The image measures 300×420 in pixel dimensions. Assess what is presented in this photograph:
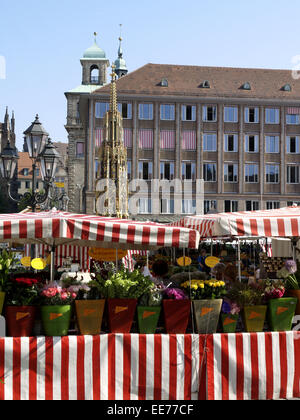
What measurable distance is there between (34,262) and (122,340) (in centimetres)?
151

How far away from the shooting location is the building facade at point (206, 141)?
5309 centimetres

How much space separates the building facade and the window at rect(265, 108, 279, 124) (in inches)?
3.9

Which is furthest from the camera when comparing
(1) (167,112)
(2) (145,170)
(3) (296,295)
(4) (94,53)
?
(4) (94,53)

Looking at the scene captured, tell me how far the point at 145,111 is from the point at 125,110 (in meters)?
1.95

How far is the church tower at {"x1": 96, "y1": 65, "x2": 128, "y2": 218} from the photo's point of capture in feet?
75.0

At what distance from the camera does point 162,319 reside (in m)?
7.19

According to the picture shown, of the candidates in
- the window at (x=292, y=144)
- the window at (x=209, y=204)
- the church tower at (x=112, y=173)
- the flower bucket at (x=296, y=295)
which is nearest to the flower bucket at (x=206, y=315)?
the flower bucket at (x=296, y=295)

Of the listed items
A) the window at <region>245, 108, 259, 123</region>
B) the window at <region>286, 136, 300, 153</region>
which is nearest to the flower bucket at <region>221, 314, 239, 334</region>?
the window at <region>245, 108, 259, 123</region>

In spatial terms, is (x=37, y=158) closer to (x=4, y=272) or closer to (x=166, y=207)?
(x=4, y=272)

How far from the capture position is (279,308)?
7.33 meters

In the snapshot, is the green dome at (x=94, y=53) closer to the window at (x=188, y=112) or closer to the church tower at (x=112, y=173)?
the window at (x=188, y=112)

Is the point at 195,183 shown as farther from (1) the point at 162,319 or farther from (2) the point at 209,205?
(1) the point at 162,319

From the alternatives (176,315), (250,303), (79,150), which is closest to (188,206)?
(79,150)
